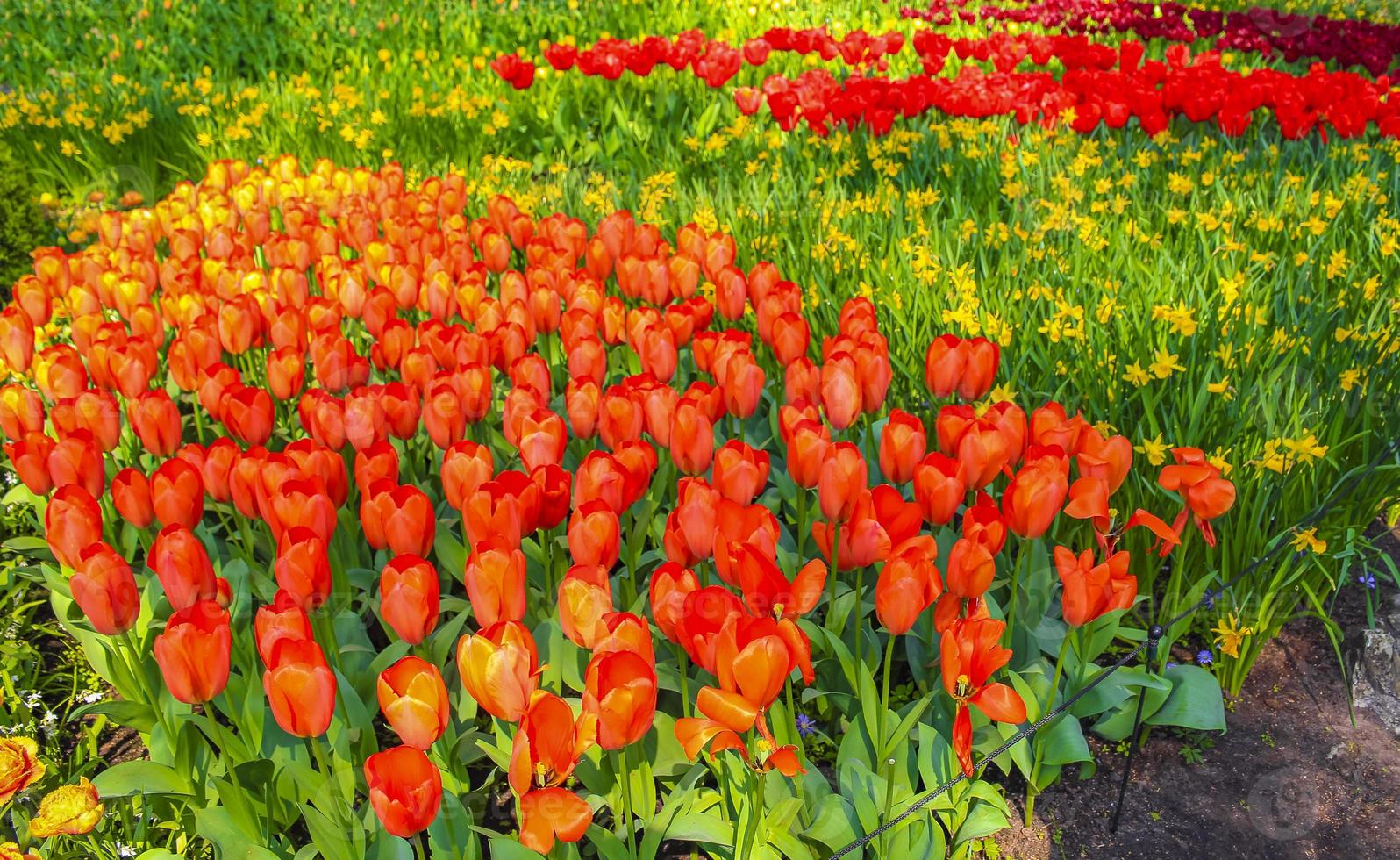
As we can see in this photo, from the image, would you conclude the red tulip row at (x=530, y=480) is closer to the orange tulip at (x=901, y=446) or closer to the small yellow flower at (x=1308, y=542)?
the orange tulip at (x=901, y=446)

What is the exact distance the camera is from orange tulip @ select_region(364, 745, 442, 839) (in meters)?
1.46

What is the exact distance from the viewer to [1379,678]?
101 inches

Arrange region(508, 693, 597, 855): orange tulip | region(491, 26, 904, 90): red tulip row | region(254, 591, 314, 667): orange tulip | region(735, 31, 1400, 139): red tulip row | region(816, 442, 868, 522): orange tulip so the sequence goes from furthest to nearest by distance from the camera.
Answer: region(491, 26, 904, 90): red tulip row → region(735, 31, 1400, 139): red tulip row → region(816, 442, 868, 522): orange tulip → region(254, 591, 314, 667): orange tulip → region(508, 693, 597, 855): orange tulip

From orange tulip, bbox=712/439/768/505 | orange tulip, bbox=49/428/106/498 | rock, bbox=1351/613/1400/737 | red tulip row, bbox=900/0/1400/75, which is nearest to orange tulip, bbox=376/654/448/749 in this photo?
orange tulip, bbox=712/439/768/505

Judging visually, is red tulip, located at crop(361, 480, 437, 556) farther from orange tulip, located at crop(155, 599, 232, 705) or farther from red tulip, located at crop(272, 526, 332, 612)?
orange tulip, located at crop(155, 599, 232, 705)

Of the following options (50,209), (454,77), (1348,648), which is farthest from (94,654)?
(454,77)

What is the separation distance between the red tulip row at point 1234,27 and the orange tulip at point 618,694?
7137mm

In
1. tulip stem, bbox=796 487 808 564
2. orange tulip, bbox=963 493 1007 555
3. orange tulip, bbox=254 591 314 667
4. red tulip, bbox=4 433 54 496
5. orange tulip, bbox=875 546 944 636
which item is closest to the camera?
orange tulip, bbox=254 591 314 667

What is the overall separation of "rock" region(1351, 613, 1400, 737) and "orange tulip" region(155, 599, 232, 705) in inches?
98.5

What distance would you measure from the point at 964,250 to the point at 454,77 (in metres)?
5.34

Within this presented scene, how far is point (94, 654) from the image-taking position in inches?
95.9

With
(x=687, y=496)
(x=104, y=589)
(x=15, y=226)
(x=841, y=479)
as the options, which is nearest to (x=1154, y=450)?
(x=841, y=479)

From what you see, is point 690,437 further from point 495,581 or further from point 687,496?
point 495,581

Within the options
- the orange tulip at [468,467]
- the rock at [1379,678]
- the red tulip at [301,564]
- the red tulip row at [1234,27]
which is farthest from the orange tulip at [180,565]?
the red tulip row at [1234,27]
